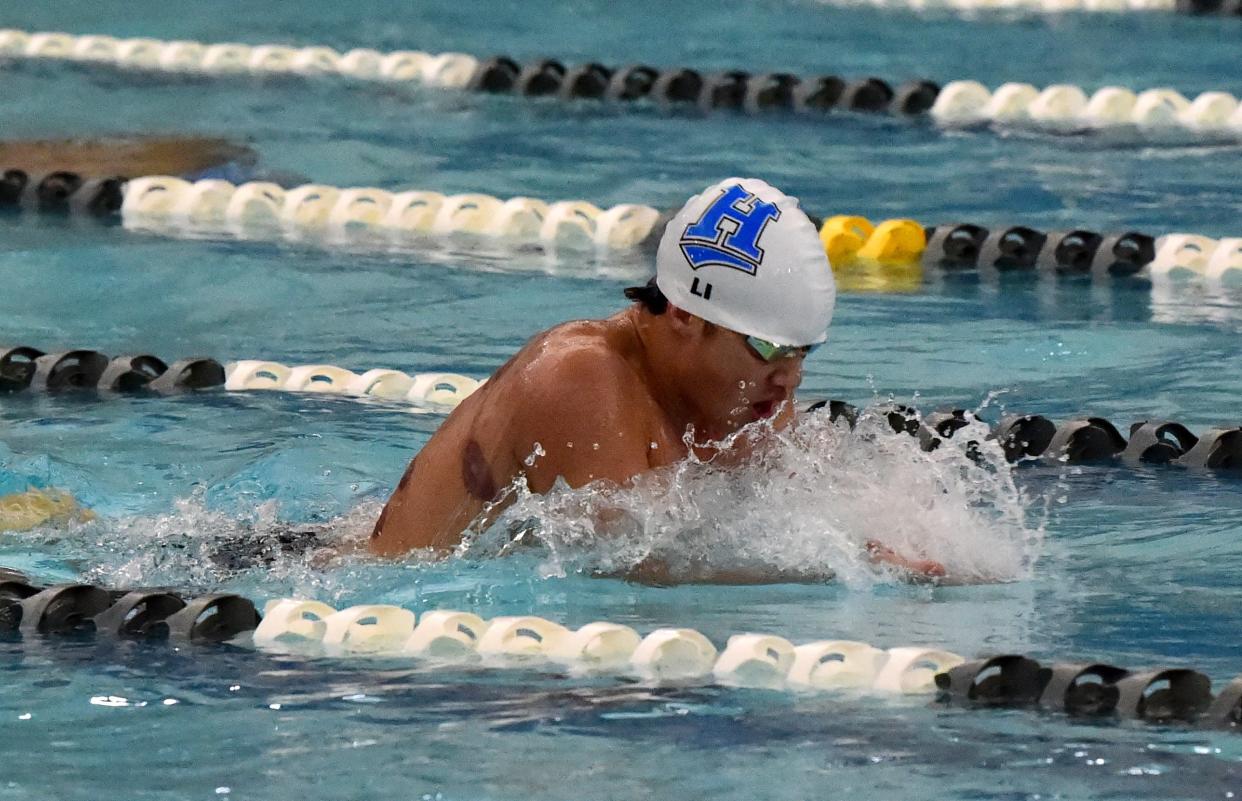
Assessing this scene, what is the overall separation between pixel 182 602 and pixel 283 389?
202cm

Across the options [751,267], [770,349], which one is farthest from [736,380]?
[751,267]

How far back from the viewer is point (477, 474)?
391cm

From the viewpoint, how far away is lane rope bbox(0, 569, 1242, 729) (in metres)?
3.35

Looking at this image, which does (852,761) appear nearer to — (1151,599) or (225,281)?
(1151,599)

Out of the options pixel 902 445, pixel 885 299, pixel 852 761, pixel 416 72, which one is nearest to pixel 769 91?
pixel 416 72

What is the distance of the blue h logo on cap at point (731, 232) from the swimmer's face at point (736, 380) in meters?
0.12

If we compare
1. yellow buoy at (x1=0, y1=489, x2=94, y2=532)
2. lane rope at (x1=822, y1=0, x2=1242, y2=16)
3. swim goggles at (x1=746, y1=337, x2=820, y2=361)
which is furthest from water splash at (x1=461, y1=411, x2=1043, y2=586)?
lane rope at (x1=822, y1=0, x2=1242, y2=16)

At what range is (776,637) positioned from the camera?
3.64m

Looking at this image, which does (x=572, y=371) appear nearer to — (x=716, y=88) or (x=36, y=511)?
(x=36, y=511)

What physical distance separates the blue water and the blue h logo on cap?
1.96 ft

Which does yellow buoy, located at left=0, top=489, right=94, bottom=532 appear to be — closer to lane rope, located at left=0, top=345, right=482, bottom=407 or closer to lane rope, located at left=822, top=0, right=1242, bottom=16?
lane rope, located at left=0, top=345, right=482, bottom=407

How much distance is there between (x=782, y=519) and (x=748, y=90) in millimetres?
5774

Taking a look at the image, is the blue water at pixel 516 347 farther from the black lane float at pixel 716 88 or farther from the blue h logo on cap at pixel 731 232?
the blue h logo on cap at pixel 731 232

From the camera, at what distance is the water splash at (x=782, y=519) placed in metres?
3.84
